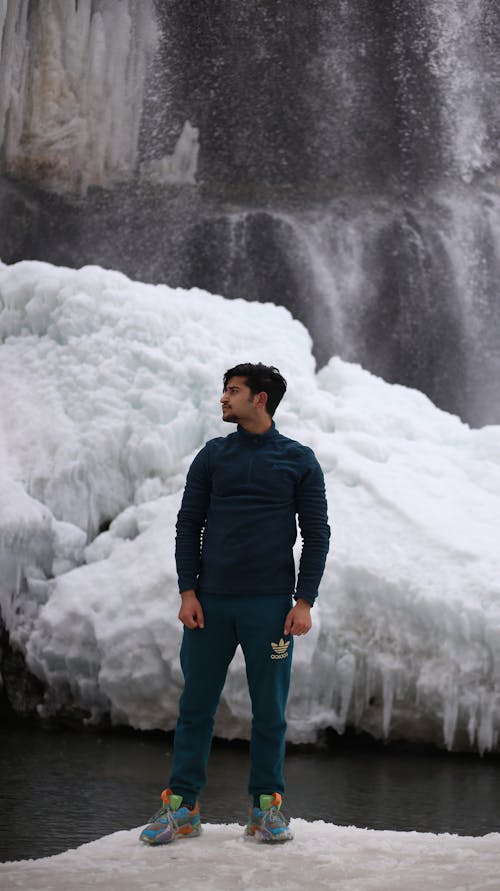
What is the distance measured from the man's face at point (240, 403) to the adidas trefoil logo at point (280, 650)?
0.75 metres

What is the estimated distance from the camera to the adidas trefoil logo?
11.0ft

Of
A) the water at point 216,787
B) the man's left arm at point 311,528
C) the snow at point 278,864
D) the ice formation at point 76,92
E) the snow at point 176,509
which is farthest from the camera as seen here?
the ice formation at point 76,92

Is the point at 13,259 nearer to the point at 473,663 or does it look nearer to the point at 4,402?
the point at 4,402

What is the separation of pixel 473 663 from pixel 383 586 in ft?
2.27

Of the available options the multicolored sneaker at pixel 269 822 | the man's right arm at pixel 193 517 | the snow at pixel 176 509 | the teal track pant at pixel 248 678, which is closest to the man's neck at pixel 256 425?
the man's right arm at pixel 193 517

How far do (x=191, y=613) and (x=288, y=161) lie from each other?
1051 centimetres

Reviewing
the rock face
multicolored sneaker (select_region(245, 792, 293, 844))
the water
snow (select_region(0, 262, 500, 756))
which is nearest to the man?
multicolored sneaker (select_region(245, 792, 293, 844))

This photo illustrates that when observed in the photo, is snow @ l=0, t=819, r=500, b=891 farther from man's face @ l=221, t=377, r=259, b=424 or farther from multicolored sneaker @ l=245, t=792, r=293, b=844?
man's face @ l=221, t=377, r=259, b=424

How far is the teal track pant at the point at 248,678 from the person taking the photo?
10.9ft

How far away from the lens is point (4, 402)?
800 centimetres

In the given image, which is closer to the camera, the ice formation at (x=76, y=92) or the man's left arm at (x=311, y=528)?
the man's left arm at (x=311, y=528)

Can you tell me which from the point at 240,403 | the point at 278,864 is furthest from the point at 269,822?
the point at 240,403

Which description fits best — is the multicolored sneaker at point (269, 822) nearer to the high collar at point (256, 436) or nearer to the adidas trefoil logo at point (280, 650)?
the adidas trefoil logo at point (280, 650)

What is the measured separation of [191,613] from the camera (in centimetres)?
336
